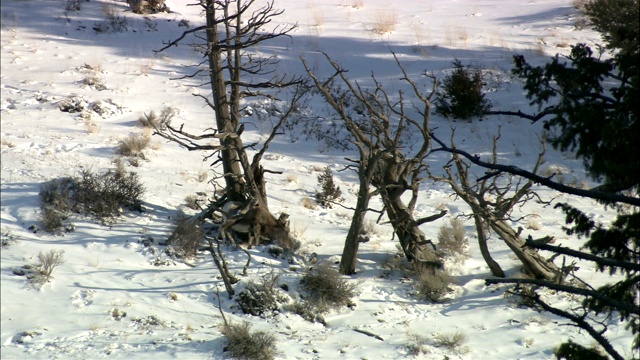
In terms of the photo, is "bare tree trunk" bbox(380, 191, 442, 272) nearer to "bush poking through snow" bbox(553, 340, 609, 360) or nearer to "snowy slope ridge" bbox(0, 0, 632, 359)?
"snowy slope ridge" bbox(0, 0, 632, 359)

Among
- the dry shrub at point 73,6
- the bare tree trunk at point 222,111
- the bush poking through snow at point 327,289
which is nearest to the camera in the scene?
the bush poking through snow at point 327,289

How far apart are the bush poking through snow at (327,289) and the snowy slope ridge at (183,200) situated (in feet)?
0.52

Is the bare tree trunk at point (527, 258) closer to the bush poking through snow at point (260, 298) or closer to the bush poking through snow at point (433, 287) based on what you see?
the bush poking through snow at point (433, 287)

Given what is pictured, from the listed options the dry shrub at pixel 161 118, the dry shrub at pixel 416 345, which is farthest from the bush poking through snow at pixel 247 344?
the dry shrub at pixel 161 118

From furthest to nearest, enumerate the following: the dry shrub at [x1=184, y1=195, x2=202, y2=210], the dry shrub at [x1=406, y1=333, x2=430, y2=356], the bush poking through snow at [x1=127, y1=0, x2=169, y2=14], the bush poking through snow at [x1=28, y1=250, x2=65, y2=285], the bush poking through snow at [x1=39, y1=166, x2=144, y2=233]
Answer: the bush poking through snow at [x1=127, y1=0, x2=169, y2=14], the dry shrub at [x1=184, y1=195, x2=202, y2=210], the bush poking through snow at [x1=39, y1=166, x2=144, y2=233], the bush poking through snow at [x1=28, y1=250, x2=65, y2=285], the dry shrub at [x1=406, y1=333, x2=430, y2=356]

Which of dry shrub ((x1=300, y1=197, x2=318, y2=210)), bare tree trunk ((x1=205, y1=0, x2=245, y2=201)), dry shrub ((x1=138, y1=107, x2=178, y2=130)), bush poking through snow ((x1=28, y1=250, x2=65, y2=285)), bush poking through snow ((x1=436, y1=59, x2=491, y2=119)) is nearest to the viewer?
bush poking through snow ((x1=28, y1=250, x2=65, y2=285))

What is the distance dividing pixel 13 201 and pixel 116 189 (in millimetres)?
1345

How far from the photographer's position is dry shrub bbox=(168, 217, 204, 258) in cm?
833

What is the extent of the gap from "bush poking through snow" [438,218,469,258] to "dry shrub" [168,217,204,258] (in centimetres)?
333

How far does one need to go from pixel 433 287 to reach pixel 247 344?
2.66 metres

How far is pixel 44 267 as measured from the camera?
728 centimetres

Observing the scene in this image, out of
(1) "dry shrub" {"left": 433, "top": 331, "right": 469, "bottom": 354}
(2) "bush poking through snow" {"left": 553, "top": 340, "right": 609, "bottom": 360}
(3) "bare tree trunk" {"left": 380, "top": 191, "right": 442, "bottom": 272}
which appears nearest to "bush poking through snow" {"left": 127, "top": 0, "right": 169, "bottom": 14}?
(3) "bare tree trunk" {"left": 380, "top": 191, "right": 442, "bottom": 272}

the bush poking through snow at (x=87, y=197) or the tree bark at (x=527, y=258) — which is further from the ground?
the bush poking through snow at (x=87, y=197)

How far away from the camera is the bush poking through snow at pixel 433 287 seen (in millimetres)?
7953
